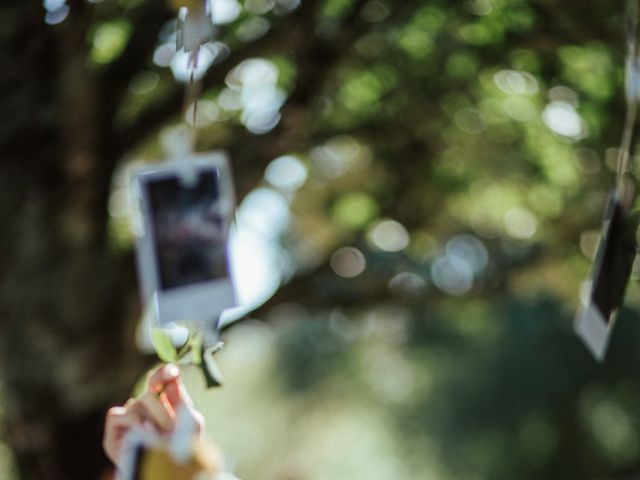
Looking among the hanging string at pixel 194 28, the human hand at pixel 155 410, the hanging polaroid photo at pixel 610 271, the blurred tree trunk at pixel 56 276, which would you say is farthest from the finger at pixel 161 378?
the blurred tree trunk at pixel 56 276

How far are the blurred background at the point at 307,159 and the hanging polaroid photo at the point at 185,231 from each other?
8 centimetres

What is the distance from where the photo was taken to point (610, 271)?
3.26 ft

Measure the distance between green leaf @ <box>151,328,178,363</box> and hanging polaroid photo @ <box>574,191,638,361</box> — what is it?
18.3 inches

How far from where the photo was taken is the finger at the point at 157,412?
83cm

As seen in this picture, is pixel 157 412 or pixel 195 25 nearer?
pixel 157 412

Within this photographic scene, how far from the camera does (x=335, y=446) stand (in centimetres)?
1446

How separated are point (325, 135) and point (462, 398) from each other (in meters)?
8.45

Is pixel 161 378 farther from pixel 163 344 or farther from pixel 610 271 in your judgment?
pixel 610 271

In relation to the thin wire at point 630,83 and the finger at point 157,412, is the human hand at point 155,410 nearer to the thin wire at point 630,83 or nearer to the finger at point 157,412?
the finger at point 157,412

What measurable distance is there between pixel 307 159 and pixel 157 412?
175 centimetres

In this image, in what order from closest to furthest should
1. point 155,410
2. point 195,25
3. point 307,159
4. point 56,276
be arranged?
point 155,410, point 195,25, point 56,276, point 307,159

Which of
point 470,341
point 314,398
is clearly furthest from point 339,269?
point 314,398

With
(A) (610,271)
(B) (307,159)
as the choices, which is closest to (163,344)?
(A) (610,271)

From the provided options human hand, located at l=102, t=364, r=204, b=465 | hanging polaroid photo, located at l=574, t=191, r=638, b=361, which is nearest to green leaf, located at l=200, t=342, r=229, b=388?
human hand, located at l=102, t=364, r=204, b=465
